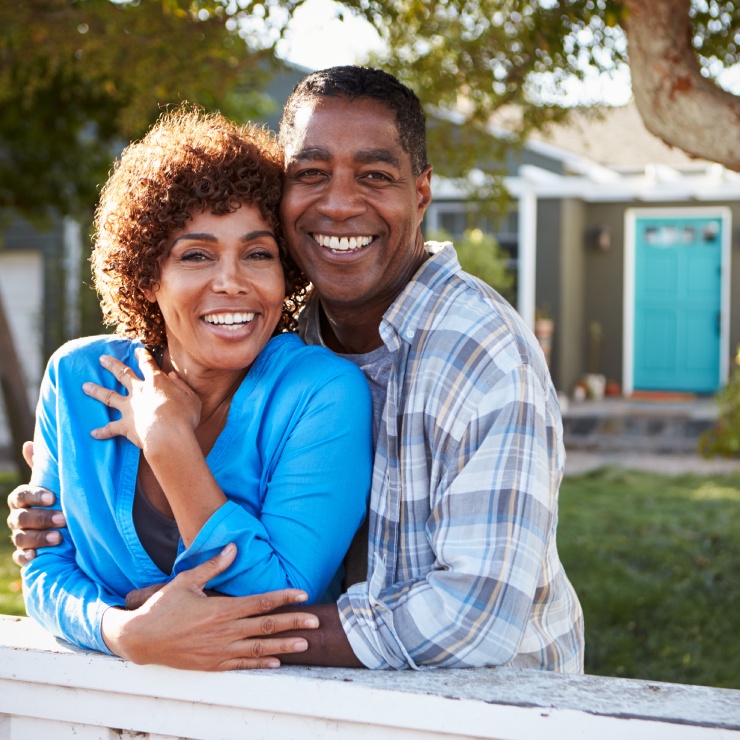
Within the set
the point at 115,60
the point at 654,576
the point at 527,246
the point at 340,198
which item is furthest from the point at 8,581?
the point at 527,246

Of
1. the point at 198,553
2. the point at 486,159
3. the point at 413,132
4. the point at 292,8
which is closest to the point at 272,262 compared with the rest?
the point at 413,132

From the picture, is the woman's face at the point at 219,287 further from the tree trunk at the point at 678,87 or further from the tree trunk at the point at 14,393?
the tree trunk at the point at 14,393

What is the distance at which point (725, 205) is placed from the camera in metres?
15.6

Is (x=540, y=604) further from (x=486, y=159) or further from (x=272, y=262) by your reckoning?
(x=486, y=159)

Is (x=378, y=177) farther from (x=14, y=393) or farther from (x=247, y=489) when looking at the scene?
(x=14, y=393)

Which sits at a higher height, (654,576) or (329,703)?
(329,703)

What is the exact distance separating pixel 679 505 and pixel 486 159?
10.8 ft

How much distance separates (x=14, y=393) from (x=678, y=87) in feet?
23.6

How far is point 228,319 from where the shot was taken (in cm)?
241

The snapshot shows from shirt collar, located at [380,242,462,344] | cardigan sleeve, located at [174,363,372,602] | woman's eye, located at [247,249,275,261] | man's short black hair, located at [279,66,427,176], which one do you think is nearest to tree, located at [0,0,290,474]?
man's short black hair, located at [279,66,427,176]

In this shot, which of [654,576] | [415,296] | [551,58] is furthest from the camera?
[654,576]

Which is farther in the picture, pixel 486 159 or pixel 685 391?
pixel 685 391

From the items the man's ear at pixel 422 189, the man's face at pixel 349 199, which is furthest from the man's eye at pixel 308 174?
the man's ear at pixel 422 189

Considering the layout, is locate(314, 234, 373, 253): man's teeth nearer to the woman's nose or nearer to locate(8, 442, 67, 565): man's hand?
the woman's nose
